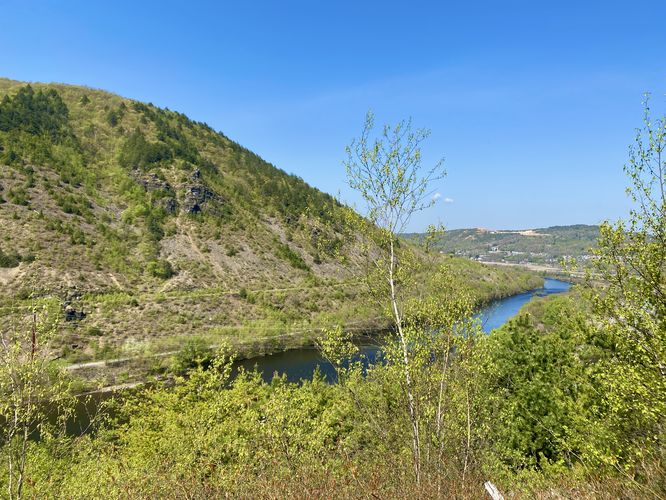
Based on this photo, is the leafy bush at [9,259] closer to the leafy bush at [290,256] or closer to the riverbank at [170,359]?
the riverbank at [170,359]

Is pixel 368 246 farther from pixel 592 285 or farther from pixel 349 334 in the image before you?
pixel 592 285

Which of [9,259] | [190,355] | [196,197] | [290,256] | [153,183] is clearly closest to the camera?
[190,355]

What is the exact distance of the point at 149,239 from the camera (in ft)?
247

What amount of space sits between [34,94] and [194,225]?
63.7 meters

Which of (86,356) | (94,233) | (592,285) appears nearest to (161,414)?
(592,285)

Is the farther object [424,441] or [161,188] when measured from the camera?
[161,188]

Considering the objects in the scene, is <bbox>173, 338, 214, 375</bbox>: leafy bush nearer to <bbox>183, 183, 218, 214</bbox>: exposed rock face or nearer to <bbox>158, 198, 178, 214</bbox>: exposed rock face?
<bbox>158, 198, 178, 214</bbox>: exposed rock face

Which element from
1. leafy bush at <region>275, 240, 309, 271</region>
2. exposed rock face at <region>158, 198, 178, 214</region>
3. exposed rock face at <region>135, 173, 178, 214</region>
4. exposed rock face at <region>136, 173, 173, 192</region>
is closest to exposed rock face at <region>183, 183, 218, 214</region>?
exposed rock face at <region>158, 198, 178, 214</region>

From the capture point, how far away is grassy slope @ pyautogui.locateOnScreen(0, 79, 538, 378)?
54.8 meters

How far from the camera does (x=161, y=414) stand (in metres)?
22.1

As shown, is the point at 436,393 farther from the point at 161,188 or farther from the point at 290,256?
the point at 161,188

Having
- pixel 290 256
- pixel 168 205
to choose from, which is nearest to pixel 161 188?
pixel 168 205

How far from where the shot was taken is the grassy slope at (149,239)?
180 ft

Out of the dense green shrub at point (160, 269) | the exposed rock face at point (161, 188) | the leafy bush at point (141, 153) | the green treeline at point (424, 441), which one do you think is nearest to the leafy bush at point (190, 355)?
the green treeline at point (424, 441)
